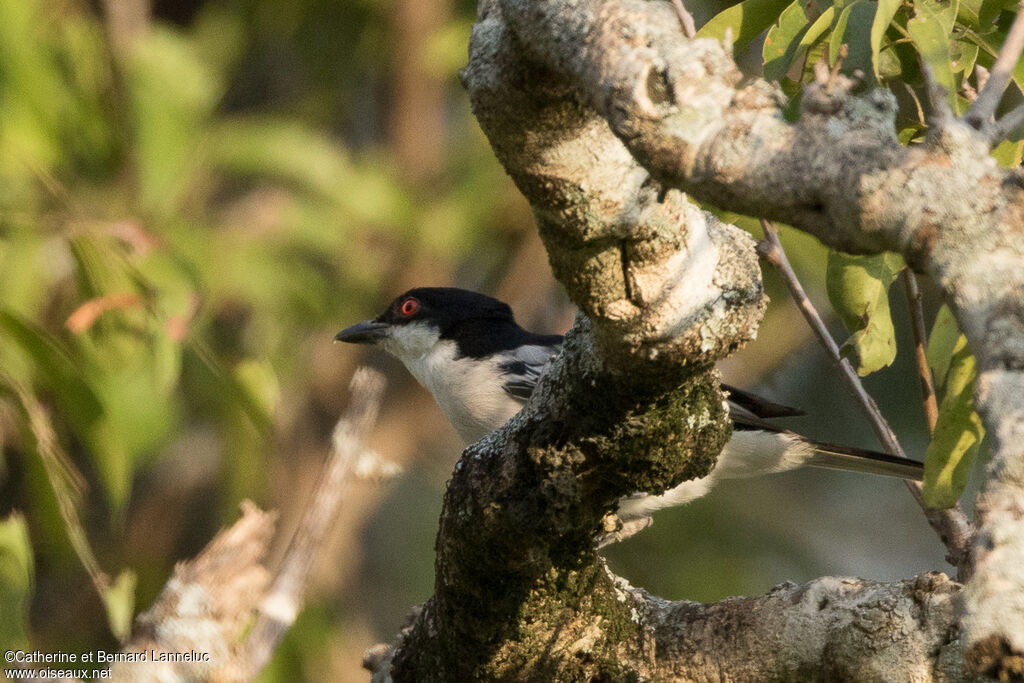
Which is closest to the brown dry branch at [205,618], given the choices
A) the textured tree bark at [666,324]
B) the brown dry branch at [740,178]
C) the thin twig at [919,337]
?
the textured tree bark at [666,324]

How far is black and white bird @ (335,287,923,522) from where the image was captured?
4.64m

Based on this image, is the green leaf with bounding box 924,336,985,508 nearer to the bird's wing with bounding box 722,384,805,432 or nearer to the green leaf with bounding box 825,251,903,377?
the green leaf with bounding box 825,251,903,377

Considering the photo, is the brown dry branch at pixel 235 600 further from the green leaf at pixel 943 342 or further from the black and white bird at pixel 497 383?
the green leaf at pixel 943 342

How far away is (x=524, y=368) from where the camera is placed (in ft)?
16.3

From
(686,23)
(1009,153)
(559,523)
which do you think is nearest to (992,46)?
(1009,153)

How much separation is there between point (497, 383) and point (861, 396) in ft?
6.42

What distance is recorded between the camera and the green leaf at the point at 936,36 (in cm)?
191

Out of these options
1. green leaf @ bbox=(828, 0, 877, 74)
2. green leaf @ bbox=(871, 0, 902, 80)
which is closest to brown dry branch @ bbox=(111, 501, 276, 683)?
green leaf @ bbox=(828, 0, 877, 74)

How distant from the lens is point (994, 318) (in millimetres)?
1221

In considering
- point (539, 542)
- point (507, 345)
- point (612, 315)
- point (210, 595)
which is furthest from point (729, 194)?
point (507, 345)

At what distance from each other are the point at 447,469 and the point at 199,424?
2.13 metres

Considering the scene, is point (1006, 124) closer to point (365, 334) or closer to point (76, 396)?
point (76, 396)

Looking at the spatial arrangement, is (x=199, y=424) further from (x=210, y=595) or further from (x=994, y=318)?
(x=994, y=318)

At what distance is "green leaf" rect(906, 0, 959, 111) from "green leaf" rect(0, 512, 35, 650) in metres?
3.00
